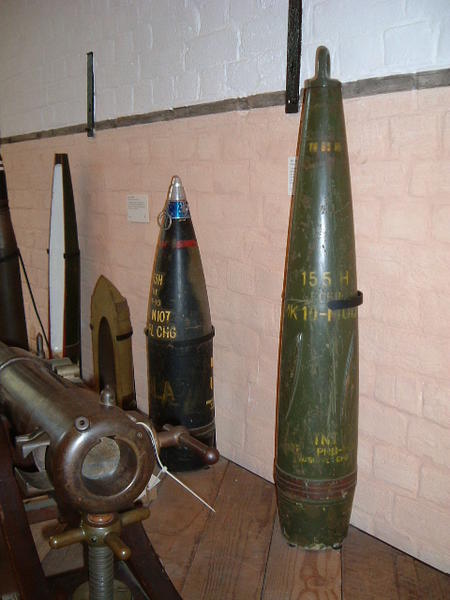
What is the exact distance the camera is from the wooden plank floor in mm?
1473

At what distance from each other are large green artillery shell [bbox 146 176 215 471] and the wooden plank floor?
297mm

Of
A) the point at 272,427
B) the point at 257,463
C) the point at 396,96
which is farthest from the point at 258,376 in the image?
the point at 396,96

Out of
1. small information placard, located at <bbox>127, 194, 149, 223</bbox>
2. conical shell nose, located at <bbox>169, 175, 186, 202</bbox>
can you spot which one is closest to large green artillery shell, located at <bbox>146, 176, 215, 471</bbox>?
conical shell nose, located at <bbox>169, 175, 186, 202</bbox>

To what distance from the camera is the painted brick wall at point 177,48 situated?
145cm

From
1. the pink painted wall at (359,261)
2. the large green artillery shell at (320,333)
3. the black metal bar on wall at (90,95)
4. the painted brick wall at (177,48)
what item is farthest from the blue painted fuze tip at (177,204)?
the black metal bar on wall at (90,95)

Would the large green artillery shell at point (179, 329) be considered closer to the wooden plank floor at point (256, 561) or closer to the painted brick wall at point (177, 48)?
the wooden plank floor at point (256, 561)

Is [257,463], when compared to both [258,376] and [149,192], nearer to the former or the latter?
[258,376]

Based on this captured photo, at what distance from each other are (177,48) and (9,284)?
4.51 ft

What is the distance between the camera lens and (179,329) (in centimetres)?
190

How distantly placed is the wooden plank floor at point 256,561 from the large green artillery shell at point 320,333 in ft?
0.35

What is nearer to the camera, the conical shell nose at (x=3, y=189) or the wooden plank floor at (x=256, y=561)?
the wooden plank floor at (x=256, y=561)

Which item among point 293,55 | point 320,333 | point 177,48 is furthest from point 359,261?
point 177,48

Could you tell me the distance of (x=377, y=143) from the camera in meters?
1.52

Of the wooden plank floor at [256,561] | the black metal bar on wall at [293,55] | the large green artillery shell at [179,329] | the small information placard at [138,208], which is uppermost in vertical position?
the black metal bar on wall at [293,55]
